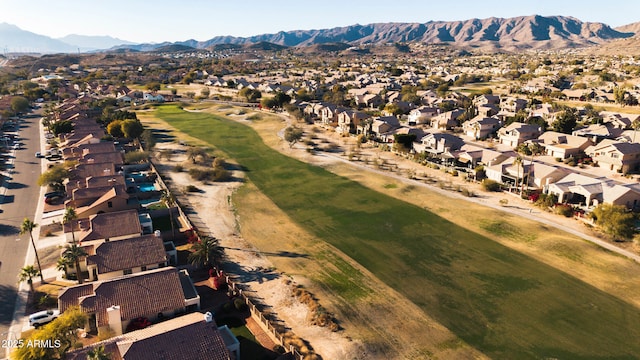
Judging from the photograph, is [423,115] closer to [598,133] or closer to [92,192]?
[598,133]

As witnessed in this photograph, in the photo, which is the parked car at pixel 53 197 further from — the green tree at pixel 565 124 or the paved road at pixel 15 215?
the green tree at pixel 565 124

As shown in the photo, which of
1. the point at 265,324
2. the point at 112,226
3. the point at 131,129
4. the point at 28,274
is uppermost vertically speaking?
the point at 131,129

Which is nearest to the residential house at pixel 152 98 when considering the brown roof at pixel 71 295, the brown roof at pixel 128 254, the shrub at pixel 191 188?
the shrub at pixel 191 188

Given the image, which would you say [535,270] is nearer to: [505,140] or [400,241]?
[400,241]

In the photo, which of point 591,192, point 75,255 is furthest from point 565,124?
point 75,255

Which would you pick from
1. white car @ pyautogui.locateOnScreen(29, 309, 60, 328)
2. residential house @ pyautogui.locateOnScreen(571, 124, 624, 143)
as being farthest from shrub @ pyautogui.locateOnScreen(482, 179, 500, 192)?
white car @ pyautogui.locateOnScreen(29, 309, 60, 328)

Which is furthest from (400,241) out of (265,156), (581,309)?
(265,156)

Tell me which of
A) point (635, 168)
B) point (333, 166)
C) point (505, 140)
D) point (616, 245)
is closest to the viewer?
point (616, 245)
